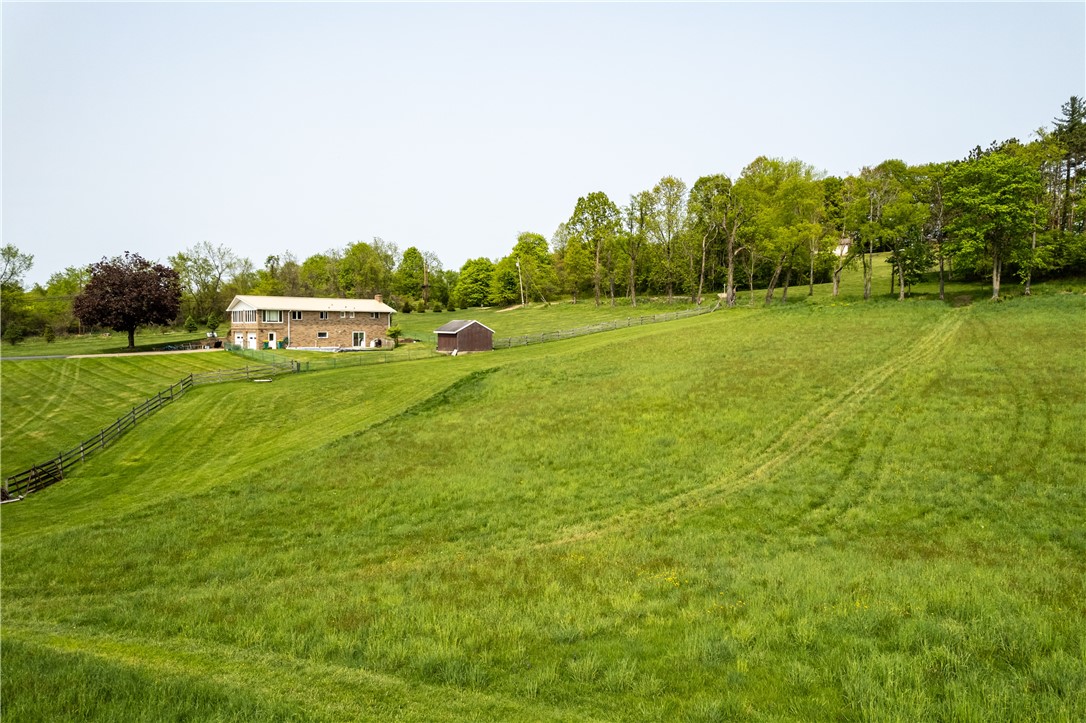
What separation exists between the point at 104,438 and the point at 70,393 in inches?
584

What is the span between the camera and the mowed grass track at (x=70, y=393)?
1264 inches

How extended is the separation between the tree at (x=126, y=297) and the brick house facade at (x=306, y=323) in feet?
24.3

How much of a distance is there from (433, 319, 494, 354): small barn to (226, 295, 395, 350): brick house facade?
15.2 metres

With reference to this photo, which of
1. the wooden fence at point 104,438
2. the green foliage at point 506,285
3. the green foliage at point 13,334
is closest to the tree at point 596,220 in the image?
the green foliage at point 506,285

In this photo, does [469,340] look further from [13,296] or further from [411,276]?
[411,276]

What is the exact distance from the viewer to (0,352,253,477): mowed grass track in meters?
32.1

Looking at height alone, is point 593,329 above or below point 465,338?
above

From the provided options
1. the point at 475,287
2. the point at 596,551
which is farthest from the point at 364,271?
the point at 596,551

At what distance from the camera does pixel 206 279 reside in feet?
342

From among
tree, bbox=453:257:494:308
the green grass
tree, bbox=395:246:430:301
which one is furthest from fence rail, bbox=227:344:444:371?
tree, bbox=395:246:430:301

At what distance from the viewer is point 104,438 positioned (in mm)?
31484

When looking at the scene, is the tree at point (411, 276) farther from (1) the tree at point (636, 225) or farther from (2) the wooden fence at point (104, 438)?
(2) the wooden fence at point (104, 438)

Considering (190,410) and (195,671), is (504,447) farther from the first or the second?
(190,410)

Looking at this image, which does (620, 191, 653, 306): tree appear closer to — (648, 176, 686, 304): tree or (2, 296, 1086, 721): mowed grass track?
(648, 176, 686, 304): tree
